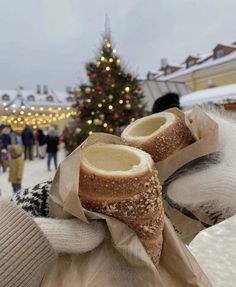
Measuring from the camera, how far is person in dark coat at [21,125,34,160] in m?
7.26

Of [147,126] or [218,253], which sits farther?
[218,253]

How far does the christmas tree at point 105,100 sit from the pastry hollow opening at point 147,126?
3.14 m

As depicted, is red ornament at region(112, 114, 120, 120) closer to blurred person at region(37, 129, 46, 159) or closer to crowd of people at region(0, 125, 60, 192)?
crowd of people at region(0, 125, 60, 192)

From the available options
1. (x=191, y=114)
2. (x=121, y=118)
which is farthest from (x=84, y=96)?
(x=191, y=114)

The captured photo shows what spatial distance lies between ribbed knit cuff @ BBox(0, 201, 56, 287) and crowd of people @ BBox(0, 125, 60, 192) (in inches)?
116

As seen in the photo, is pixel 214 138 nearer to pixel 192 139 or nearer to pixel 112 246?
pixel 192 139

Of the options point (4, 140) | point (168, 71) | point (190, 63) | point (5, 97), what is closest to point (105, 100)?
point (4, 140)

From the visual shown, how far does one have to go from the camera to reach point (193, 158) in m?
0.52

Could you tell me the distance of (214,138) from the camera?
20.3 inches

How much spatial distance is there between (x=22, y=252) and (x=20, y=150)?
10.1 feet

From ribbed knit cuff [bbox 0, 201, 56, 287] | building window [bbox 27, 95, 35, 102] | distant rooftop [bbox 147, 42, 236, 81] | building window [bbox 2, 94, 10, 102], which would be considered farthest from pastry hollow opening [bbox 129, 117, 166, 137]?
building window [bbox 27, 95, 35, 102]

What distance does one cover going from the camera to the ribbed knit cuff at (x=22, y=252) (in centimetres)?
38

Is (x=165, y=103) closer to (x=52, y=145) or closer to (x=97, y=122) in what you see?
(x=97, y=122)

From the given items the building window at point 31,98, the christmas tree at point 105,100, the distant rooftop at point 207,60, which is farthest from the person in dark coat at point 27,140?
the building window at point 31,98
